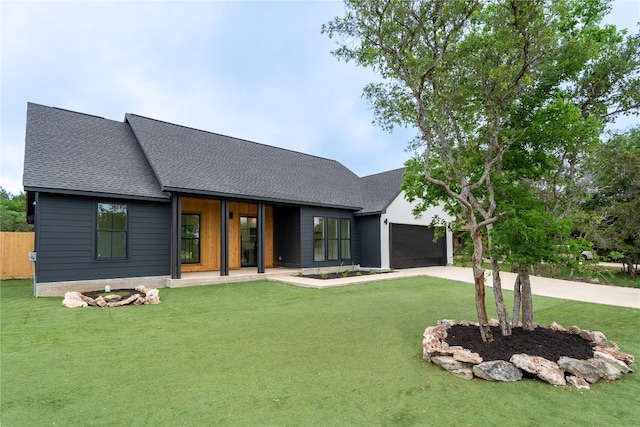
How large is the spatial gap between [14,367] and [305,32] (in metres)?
12.6

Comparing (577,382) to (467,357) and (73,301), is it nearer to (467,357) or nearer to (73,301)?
(467,357)

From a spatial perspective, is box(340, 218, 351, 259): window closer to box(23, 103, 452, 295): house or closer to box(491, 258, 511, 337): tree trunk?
box(23, 103, 452, 295): house

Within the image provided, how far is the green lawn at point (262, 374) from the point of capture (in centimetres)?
270

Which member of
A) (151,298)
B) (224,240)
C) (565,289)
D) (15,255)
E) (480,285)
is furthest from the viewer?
(15,255)

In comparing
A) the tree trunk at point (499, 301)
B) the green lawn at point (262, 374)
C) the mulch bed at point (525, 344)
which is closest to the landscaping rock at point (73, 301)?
the green lawn at point (262, 374)

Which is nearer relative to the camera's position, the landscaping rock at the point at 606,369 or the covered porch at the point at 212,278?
the landscaping rock at the point at 606,369

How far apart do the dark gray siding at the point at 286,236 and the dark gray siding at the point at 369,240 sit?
3166 mm

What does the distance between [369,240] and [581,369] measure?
10656mm

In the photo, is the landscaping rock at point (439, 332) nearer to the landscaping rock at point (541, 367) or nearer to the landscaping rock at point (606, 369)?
the landscaping rock at point (541, 367)

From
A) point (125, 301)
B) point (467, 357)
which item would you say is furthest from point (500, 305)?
point (125, 301)

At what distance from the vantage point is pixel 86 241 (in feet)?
28.0

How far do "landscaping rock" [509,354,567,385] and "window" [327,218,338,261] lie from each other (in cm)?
1000

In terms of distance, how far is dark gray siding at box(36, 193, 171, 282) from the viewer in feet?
26.3

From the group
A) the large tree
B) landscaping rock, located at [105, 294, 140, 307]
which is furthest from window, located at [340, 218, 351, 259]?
the large tree
